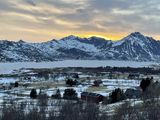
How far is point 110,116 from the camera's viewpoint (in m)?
74.1

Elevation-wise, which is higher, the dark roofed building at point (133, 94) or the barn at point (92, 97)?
the dark roofed building at point (133, 94)

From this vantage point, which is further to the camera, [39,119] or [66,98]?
[66,98]

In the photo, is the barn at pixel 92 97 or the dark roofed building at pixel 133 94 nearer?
the dark roofed building at pixel 133 94

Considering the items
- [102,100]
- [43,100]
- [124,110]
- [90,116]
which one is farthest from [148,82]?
[90,116]

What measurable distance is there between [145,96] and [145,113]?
21.7 meters

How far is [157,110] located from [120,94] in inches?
1048

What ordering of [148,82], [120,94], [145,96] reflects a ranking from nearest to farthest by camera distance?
[145,96] → [120,94] → [148,82]

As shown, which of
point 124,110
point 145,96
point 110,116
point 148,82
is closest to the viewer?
point 110,116

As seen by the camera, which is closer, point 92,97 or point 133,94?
point 133,94

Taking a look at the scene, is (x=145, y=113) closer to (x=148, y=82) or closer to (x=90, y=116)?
(x=90, y=116)

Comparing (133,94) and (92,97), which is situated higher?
(133,94)

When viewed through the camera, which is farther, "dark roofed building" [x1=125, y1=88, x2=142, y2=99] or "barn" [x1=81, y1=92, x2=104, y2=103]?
"barn" [x1=81, y1=92, x2=104, y2=103]

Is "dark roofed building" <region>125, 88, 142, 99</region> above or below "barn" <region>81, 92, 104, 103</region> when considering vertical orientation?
above

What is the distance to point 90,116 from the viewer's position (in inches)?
2827
